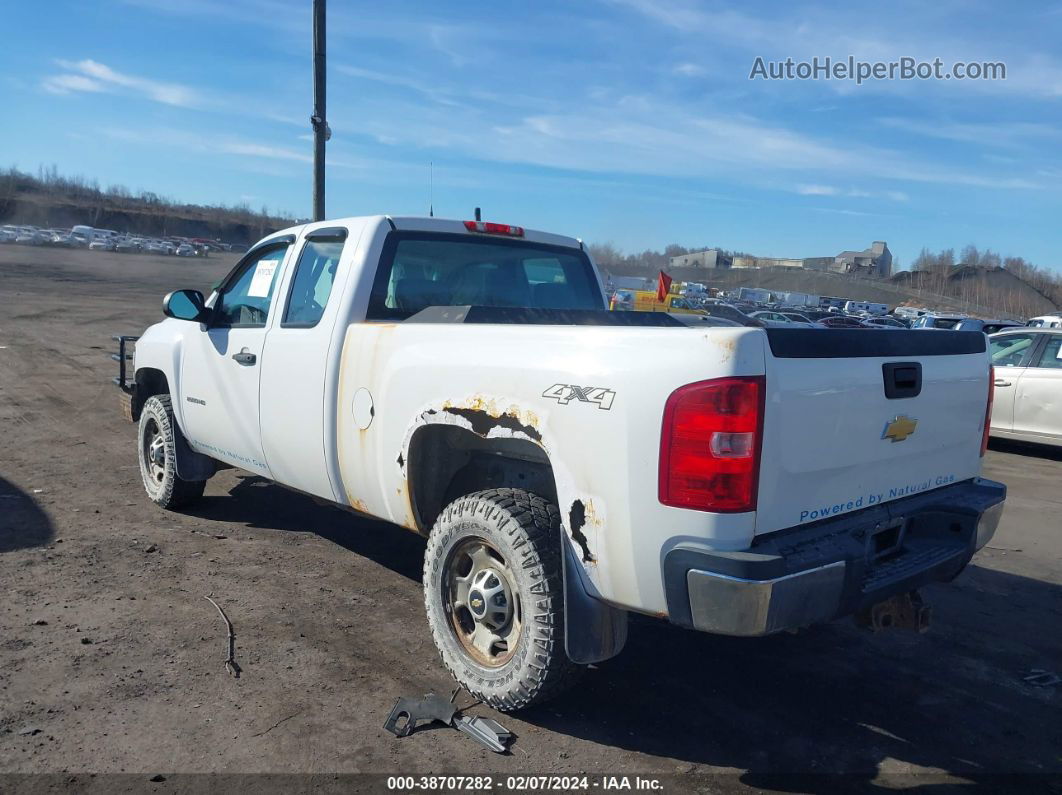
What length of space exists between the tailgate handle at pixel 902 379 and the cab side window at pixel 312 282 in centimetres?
279

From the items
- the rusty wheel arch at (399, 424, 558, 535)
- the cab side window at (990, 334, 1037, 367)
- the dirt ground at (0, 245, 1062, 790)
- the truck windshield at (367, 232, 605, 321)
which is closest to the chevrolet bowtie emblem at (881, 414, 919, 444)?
the dirt ground at (0, 245, 1062, 790)

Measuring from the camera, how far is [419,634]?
169 inches

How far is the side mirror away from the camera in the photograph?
536 centimetres

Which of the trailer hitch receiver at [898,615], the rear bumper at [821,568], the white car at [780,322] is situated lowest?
the trailer hitch receiver at [898,615]

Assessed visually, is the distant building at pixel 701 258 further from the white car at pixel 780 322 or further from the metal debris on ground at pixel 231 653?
the metal debris on ground at pixel 231 653

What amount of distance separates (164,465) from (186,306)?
139cm

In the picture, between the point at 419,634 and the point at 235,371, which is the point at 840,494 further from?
the point at 235,371

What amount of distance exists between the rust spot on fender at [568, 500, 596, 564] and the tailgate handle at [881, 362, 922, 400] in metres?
1.24

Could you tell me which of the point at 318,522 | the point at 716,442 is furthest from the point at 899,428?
the point at 318,522

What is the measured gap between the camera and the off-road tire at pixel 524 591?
323 cm

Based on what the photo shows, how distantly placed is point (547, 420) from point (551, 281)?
7.33 feet

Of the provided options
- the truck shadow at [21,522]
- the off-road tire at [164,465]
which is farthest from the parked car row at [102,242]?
the off-road tire at [164,465]

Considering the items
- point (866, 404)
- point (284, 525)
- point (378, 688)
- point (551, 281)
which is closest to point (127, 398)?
point (284, 525)

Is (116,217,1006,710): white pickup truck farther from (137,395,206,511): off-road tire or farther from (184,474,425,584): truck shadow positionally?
(137,395,206,511): off-road tire
